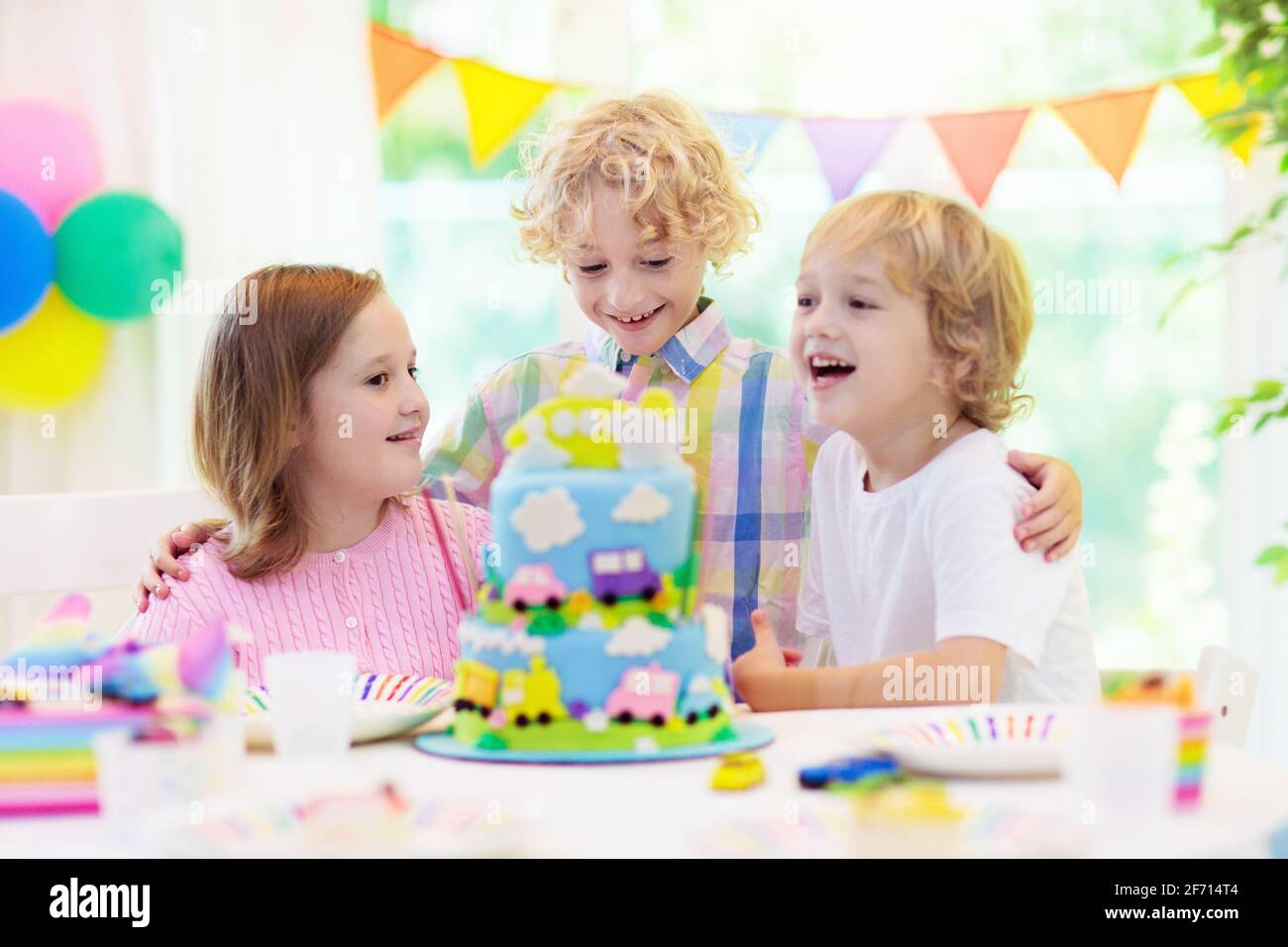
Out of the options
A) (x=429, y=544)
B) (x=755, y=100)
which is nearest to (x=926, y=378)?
(x=429, y=544)

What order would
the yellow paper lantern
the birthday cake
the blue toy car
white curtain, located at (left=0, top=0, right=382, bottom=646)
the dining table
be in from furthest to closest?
white curtain, located at (left=0, top=0, right=382, bottom=646) < the yellow paper lantern < the birthday cake < the blue toy car < the dining table

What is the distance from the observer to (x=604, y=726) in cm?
107

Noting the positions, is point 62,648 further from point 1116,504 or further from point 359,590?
point 1116,504

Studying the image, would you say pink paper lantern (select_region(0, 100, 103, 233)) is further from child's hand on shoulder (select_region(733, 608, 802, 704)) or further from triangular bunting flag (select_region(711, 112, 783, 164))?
child's hand on shoulder (select_region(733, 608, 802, 704))

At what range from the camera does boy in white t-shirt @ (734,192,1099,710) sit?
1.41 m

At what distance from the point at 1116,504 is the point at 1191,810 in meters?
2.46

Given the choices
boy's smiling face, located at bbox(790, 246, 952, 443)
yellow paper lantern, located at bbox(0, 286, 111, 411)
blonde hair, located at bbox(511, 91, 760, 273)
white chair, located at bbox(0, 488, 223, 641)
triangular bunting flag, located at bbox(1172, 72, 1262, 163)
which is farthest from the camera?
yellow paper lantern, located at bbox(0, 286, 111, 411)

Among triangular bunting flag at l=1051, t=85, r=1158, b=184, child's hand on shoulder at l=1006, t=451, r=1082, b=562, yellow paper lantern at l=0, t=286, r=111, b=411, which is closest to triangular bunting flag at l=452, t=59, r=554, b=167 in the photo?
yellow paper lantern at l=0, t=286, r=111, b=411

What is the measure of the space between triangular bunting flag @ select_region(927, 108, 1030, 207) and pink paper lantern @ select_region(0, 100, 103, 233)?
1782 millimetres

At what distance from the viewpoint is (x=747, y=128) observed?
2848 millimetres

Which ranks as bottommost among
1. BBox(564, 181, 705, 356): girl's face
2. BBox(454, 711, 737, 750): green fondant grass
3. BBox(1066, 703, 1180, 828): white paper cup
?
BBox(454, 711, 737, 750): green fondant grass

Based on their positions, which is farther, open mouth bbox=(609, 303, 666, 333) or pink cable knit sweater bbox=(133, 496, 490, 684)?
open mouth bbox=(609, 303, 666, 333)

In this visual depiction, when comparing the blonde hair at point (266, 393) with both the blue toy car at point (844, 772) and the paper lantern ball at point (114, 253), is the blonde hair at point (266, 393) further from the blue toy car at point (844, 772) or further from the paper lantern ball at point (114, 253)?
the paper lantern ball at point (114, 253)

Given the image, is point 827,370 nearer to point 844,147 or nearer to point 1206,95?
point 844,147
